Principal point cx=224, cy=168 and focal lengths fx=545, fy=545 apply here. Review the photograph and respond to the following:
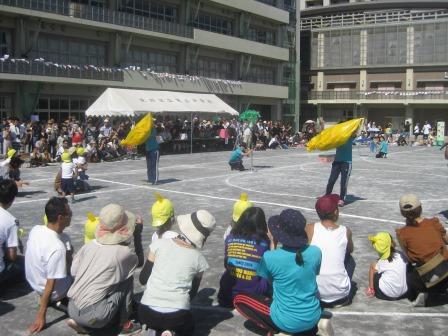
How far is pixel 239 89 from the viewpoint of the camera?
163 ft

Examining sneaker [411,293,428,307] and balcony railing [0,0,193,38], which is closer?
sneaker [411,293,428,307]

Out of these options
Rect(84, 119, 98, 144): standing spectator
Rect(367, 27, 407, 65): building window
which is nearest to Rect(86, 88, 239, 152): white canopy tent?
Rect(84, 119, 98, 144): standing spectator

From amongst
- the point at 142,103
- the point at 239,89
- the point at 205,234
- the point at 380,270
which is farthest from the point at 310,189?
the point at 239,89

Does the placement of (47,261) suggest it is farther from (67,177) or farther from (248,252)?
(67,177)

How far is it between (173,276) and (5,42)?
30.3m

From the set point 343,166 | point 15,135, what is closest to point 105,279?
point 343,166

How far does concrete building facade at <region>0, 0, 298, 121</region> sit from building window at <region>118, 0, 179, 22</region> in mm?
74

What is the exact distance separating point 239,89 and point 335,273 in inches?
1763

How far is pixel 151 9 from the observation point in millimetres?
42031

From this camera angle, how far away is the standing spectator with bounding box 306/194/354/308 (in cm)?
582

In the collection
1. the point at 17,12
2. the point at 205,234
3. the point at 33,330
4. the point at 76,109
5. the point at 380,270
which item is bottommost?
the point at 33,330

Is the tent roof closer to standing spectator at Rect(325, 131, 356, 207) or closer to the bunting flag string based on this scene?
the bunting flag string

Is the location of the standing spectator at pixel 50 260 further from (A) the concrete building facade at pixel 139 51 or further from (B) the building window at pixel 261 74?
(B) the building window at pixel 261 74

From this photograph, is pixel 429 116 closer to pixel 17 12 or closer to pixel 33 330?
pixel 17 12
